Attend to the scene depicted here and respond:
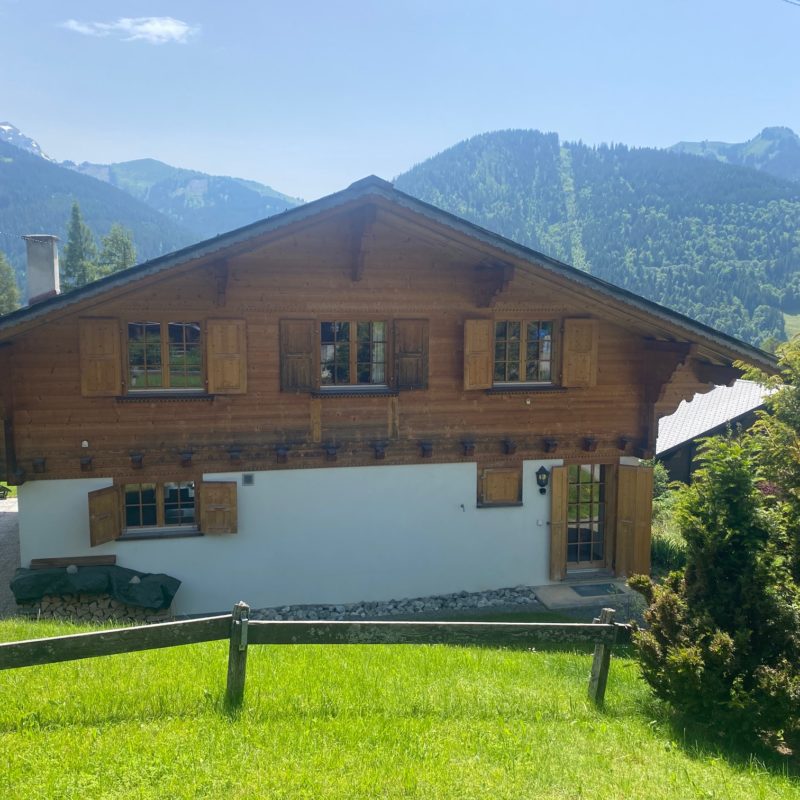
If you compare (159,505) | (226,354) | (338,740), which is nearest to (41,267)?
(226,354)

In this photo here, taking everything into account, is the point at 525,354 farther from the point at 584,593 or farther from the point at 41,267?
the point at 41,267

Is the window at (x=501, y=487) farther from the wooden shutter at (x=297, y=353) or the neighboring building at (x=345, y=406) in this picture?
the wooden shutter at (x=297, y=353)

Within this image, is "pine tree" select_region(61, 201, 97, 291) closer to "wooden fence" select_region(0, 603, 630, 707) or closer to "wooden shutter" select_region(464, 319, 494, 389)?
"wooden shutter" select_region(464, 319, 494, 389)

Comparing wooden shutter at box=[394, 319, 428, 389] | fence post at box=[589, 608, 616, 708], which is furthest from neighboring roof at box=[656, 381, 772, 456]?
fence post at box=[589, 608, 616, 708]

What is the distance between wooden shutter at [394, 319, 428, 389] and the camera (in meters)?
13.3

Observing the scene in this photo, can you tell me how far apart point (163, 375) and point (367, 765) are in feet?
29.8

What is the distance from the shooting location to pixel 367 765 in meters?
4.83

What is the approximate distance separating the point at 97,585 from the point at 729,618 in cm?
990

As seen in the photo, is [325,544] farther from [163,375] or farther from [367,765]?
[367,765]

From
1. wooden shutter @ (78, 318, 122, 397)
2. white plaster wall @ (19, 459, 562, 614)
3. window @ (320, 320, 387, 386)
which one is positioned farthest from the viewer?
window @ (320, 320, 387, 386)

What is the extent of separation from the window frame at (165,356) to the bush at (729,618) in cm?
860

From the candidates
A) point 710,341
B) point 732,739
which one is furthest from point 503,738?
point 710,341

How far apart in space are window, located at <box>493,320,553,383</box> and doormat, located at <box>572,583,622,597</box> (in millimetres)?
4217

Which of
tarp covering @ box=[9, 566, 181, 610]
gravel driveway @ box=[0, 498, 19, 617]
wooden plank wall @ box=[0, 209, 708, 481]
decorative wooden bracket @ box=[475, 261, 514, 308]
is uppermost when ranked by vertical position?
decorative wooden bracket @ box=[475, 261, 514, 308]
